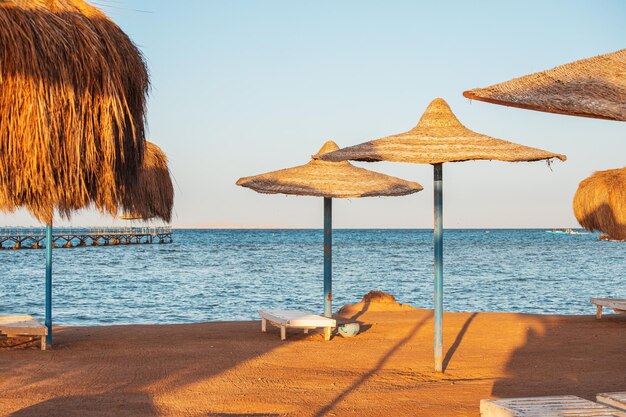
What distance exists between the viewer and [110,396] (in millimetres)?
6133

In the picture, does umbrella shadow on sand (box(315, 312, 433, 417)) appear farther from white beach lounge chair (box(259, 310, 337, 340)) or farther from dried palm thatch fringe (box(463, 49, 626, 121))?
dried palm thatch fringe (box(463, 49, 626, 121))

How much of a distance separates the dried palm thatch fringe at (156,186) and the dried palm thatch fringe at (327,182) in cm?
148

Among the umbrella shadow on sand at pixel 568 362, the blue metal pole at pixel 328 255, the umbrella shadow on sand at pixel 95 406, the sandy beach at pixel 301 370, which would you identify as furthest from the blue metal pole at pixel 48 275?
the umbrella shadow on sand at pixel 568 362

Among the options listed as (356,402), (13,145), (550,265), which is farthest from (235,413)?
(550,265)

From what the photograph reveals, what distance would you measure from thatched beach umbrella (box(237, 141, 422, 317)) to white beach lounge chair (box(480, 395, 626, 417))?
18.8ft

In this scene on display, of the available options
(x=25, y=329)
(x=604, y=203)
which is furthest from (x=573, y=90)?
(x=604, y=203)

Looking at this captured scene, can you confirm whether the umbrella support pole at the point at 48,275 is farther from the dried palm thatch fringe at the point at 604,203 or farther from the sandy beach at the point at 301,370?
the dried palm thatch fringe at the point at 604,203

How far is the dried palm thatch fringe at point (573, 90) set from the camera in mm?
4305

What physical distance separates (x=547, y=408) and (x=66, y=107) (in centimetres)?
401

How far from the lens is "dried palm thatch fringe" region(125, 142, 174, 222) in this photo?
37.3 feet

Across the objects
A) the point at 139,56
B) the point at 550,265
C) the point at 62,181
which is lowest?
the point at 550,265

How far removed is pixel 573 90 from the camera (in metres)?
4.48

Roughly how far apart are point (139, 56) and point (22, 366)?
10.1ft

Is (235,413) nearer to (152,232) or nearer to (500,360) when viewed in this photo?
(500,360)
